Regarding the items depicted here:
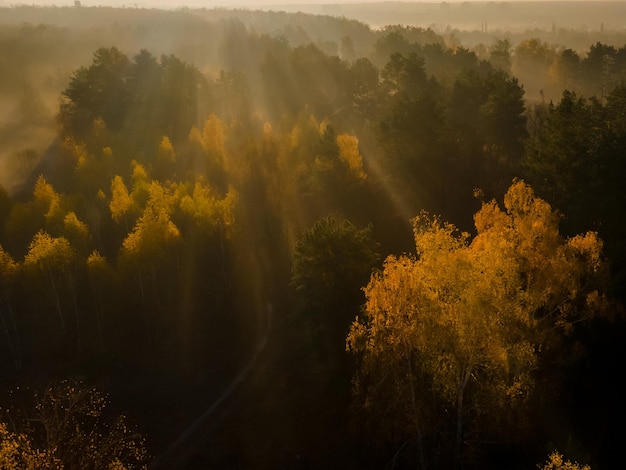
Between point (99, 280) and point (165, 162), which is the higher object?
point (165, 162)

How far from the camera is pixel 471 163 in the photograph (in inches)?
1964

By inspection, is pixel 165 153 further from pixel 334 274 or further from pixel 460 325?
pixel 460 325

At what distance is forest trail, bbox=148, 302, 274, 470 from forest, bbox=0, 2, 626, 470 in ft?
0.47

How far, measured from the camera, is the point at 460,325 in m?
19.0

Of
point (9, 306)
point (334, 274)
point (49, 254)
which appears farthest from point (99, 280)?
point (334, 274)

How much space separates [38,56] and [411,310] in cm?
16322

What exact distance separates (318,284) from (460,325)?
1163cm

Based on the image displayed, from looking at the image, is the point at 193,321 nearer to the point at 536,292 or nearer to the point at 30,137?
the point at 536,292

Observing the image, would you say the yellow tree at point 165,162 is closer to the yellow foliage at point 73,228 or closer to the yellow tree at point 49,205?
the yellow tree at point 49,205

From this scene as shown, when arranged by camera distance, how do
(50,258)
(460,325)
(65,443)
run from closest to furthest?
1. (460,325)
2. (65,443)
3. (50,258)

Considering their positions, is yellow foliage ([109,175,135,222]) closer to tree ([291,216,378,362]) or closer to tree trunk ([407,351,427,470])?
tree ([291,216,378,362])

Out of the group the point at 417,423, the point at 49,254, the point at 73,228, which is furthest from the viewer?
the point at 73,228

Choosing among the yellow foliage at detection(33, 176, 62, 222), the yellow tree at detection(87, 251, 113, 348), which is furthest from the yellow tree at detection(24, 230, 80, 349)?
the yellow foliage at detection(33, 176, 62, 222)

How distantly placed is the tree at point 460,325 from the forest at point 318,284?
13 cm
